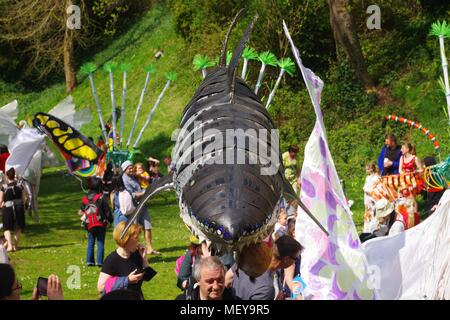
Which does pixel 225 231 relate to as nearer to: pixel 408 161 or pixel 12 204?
pixel 12 204

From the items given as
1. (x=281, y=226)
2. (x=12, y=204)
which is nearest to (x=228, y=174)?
(x=281, y=226)

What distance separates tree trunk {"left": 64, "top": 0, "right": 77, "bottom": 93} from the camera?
2911 cm

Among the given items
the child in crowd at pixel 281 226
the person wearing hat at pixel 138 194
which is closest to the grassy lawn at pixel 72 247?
the person wearing hat at pixel 138 194

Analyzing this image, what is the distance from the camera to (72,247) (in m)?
14.1

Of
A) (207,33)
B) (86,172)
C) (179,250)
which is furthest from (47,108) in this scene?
(179,250)

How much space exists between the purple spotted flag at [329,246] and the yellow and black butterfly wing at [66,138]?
9146 millimetres

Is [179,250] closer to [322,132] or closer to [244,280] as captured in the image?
[322,132]

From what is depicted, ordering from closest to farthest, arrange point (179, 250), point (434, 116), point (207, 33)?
point (179, 250) < point (434, 116) < point (207, 33)

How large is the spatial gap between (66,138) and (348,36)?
7.82 m

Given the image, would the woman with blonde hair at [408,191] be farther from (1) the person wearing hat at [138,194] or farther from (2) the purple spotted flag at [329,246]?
(2) the purple spotted flag at [329,246]

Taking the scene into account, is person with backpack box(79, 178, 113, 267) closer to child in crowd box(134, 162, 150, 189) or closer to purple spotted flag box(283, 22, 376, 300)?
child in crowd box(134, 162, 150, 189)

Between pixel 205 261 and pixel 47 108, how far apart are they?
1030 inches
